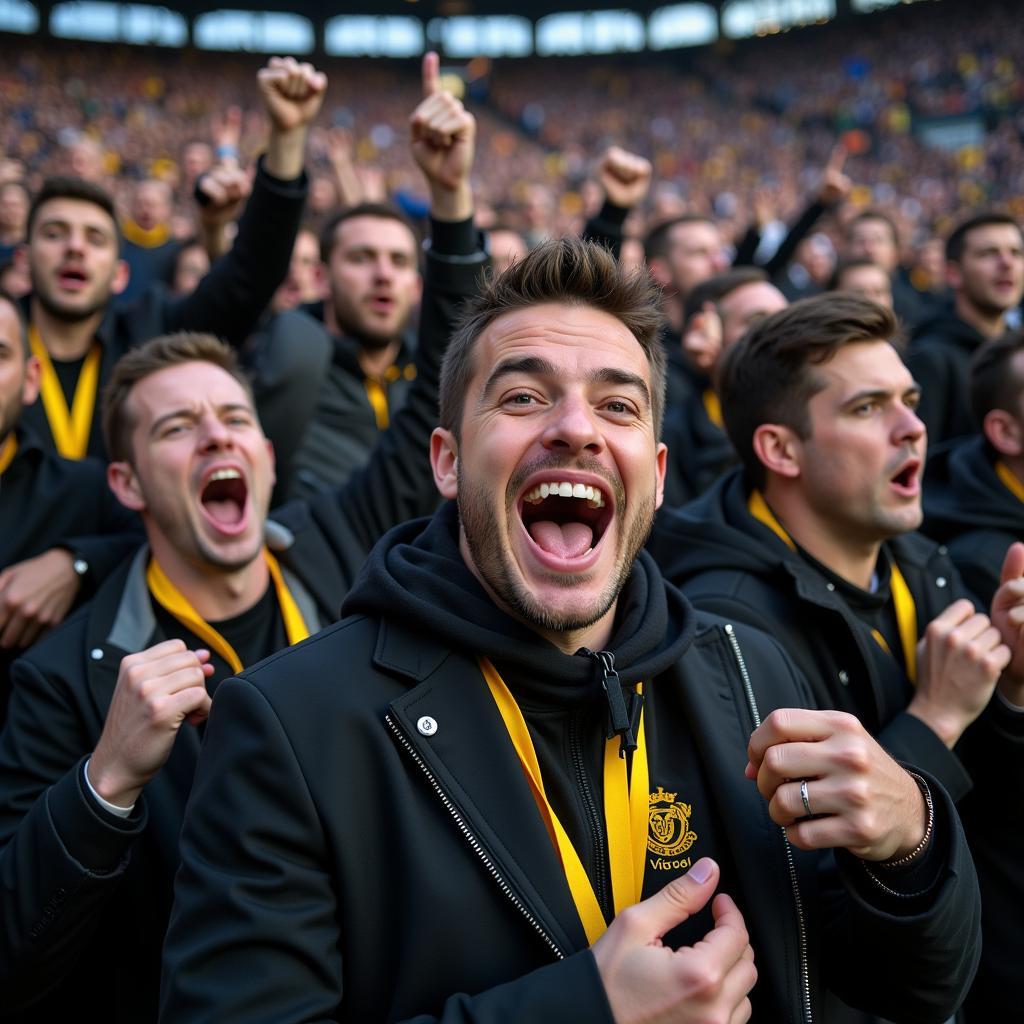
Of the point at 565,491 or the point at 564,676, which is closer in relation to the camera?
the point at 564,676

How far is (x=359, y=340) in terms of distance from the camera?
5023 millimetres

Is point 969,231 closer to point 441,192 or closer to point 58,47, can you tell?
point 441,192

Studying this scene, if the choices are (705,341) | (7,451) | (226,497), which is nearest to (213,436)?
(226,497)

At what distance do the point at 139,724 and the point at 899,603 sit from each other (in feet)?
6.92

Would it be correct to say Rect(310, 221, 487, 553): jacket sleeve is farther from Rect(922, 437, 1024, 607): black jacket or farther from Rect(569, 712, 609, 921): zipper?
Rect(922, 437, 1024, 607): black jacket

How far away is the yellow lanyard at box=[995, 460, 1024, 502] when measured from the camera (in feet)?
12.0

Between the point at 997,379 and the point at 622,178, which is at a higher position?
the point at 622,178

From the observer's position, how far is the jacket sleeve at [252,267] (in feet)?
12.8

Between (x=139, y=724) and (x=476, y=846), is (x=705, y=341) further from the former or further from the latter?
(x=476, y=846)

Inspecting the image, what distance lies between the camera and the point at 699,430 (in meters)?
5.05

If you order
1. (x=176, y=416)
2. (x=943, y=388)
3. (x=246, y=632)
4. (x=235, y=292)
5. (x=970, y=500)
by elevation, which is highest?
(x=235, y=292)

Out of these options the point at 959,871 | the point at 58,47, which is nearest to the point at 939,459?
the point at 959,871

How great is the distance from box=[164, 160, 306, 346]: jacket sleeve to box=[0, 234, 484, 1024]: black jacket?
1217 mm

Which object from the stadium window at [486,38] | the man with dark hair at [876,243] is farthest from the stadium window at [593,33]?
the man with dark hair at [876,243]
